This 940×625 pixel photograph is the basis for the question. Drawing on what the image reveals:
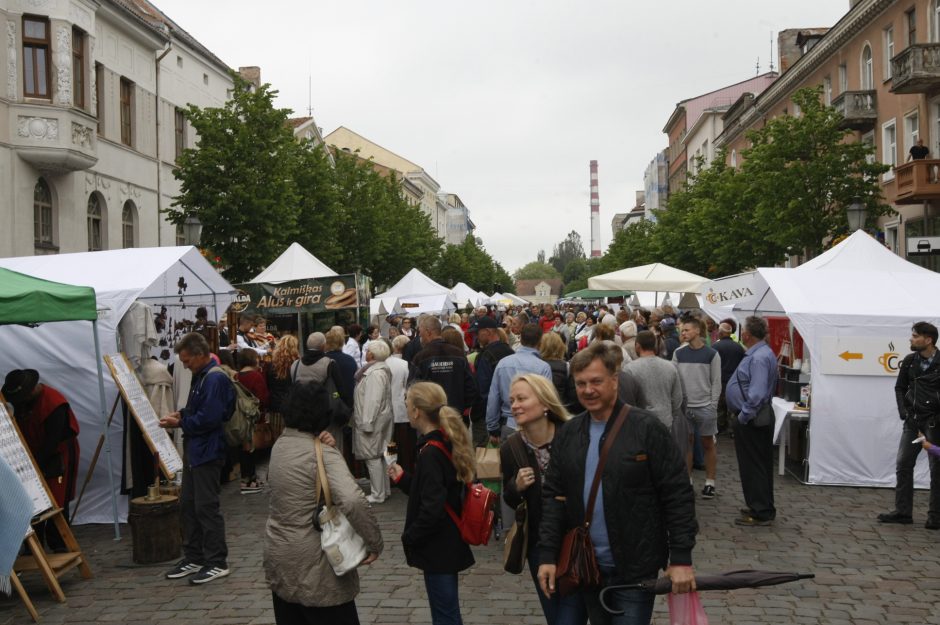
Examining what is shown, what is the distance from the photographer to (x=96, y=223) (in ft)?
91.6

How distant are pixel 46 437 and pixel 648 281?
43.7ft

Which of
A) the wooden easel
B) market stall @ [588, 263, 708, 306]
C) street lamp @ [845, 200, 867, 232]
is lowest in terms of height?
the wooden easel

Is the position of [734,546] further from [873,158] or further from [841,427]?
[873,158]

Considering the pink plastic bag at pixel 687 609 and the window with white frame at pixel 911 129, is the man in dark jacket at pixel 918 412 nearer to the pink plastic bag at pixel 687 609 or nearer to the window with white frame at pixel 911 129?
the pink plastic bag at pixel 687 609

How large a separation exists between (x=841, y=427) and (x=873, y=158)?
957 inches

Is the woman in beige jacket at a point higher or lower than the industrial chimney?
lower

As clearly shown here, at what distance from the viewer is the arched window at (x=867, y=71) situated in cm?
3259

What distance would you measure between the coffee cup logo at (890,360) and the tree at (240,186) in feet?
61.6

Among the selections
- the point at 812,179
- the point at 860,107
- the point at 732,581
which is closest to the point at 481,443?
the point at 732,581

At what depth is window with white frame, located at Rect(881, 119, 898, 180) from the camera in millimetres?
30344

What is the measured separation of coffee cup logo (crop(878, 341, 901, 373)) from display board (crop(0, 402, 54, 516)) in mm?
8733

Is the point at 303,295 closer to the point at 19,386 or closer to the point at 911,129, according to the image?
the point at 19,386

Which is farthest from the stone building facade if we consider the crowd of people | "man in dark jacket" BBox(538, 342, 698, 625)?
"man in dark jacket" BBox(538, 342, 698, 625)

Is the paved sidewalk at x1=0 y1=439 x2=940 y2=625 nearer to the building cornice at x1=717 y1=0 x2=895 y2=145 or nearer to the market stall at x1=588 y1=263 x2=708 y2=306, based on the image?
the market stall at x1=588 y1=263 x2=708 y2=306
